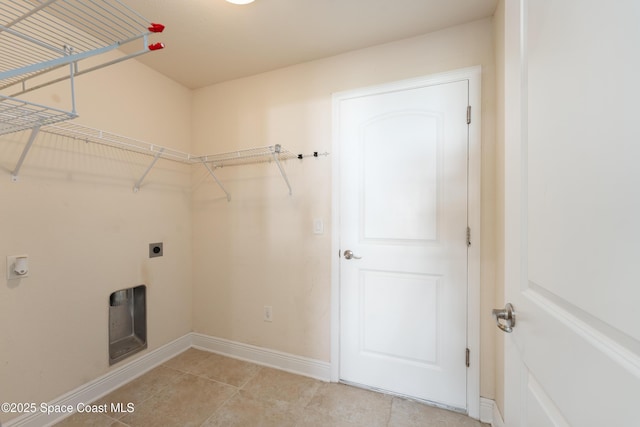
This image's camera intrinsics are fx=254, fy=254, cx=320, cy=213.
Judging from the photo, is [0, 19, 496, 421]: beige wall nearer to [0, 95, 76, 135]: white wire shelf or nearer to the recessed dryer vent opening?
the recessed dryer vent opening

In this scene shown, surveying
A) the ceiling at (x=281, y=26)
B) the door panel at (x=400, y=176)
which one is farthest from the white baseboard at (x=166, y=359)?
the ceiling at (x=281, y=26)

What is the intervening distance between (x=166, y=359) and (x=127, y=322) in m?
0.48

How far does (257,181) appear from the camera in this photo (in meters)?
2.22

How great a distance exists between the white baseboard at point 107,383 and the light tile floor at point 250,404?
0.05m

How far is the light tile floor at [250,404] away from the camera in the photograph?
1541 mm

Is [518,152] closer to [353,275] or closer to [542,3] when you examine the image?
[542,3]

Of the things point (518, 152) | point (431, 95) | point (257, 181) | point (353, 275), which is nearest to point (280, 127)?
point (257, 181)

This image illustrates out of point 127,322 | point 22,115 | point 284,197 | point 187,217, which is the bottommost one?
point 127,322

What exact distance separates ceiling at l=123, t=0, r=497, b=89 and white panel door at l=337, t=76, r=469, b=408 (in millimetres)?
389

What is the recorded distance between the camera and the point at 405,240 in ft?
5.74

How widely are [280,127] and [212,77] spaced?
82 cm

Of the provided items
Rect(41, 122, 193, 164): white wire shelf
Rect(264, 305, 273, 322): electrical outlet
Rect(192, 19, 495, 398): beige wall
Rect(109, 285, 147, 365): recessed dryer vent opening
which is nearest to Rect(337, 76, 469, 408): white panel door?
Rect(192, 19, 495, 398): beige wall

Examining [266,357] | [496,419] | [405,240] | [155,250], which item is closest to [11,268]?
[155,250]

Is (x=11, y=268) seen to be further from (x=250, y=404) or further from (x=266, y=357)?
(x=266, y=357)
